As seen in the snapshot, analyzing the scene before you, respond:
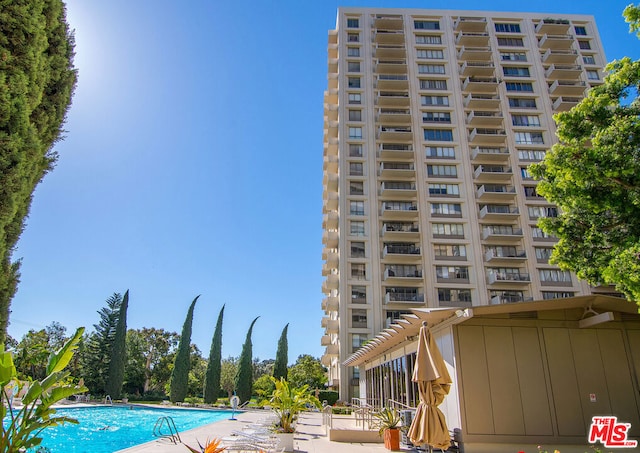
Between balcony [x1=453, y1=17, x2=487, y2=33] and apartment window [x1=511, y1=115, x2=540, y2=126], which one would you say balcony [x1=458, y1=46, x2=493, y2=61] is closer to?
balcony [x1=453, y1=17, x2=487, y2=33]

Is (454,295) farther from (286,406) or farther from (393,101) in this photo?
(286,406)

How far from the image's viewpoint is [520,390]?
33.9 ft

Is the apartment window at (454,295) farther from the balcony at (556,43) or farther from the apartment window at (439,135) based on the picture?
the balcony at (556,43)

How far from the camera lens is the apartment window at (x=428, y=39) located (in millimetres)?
48438

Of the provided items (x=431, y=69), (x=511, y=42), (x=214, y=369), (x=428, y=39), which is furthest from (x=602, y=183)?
(x=511, y=42)

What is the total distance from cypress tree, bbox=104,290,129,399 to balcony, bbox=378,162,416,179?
29.5 m

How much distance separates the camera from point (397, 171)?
41.7 m

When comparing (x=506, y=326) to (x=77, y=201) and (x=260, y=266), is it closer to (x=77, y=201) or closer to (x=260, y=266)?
(x=77, y=201)

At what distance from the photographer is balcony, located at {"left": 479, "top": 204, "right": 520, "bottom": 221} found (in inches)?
1569

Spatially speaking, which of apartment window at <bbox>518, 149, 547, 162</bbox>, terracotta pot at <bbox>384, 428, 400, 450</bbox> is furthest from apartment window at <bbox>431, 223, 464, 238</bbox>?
terracotta pot at <bbox>384, 428, 400, 450</bbox>

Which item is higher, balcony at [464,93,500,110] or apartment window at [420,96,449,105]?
apartment window at [420,96,449,105]

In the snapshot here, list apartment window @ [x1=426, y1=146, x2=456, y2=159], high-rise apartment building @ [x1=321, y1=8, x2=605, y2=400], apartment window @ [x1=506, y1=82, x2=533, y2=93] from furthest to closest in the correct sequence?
apartment window @ [x1=506, y1=82, x2=533, y2=93]
apartment window @ [x1=426, y1=146, x2=456, y2=159]
high-rise apartment building @ [x1=321, y1=8, x2=605, y2=400]

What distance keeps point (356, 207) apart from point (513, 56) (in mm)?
28204

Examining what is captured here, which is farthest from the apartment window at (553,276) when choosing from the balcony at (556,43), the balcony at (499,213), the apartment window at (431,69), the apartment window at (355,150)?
the balcony at (556,43)
